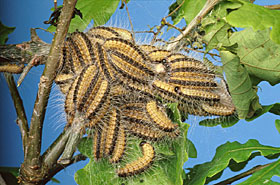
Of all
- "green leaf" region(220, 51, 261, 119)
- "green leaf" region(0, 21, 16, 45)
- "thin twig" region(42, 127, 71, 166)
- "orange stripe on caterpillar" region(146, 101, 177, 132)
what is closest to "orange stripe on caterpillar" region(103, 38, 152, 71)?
"orange stripe on caterpillar" region(146, 101, 177, 132)

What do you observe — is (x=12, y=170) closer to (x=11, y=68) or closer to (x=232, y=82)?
(x=11, y=68)

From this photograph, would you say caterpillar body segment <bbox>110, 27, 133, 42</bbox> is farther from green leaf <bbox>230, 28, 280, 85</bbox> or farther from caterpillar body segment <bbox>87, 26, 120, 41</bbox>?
green leaf <bbox>230, 28, 280, 85</bbox>

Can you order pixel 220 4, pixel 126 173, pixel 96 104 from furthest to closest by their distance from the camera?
pixel 220 4
pixel 126 173
pixel 96 104

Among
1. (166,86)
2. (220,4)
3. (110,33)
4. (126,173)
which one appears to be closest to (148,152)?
(126,173)

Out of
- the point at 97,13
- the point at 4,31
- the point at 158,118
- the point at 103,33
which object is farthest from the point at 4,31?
the point at 158,118

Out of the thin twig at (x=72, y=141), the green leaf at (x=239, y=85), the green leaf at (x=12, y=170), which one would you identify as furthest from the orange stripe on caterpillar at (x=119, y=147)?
the green leaf at (x=12, y=170)

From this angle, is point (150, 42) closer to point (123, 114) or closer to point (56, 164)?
point (123, 114)
